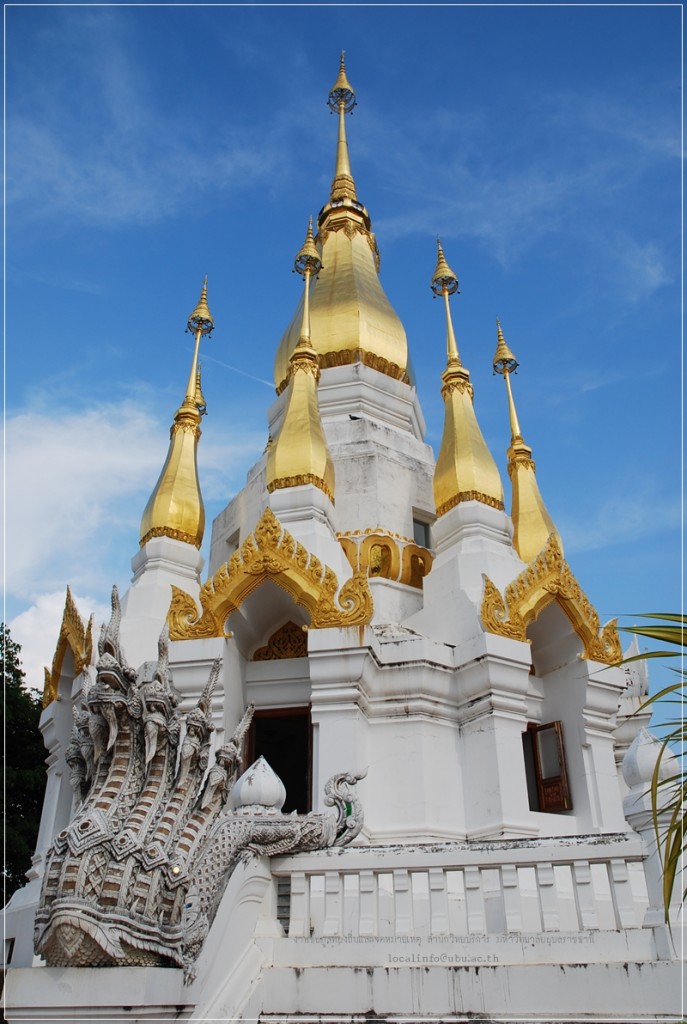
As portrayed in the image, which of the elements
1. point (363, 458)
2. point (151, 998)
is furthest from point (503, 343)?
point (151, 998)

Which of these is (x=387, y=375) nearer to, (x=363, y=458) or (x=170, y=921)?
(x=363, y=458)

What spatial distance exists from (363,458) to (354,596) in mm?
4263

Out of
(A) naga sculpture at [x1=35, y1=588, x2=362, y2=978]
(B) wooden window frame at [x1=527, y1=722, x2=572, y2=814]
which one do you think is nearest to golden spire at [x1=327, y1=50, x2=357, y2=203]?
(B) wooden window frame at [x1=527, y1=722, x2=572, y2=814]

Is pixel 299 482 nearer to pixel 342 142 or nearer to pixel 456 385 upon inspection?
pixel 456 385

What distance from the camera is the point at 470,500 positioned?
13336 mm

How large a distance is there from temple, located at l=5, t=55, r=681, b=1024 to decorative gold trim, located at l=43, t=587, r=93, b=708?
0.06 meters

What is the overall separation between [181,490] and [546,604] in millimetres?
6452

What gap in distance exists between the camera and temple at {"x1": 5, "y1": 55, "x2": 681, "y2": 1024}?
452 cm

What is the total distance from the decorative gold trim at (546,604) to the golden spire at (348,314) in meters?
6.05

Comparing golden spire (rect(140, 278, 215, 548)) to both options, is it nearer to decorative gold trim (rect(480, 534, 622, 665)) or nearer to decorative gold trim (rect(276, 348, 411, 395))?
decorative gold trim (rect(276, 348, 411, 395))

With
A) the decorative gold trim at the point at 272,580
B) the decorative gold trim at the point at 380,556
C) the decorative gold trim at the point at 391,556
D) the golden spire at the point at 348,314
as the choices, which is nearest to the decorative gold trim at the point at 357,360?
the golden spire at the point at 348,314

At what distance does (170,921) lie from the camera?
4566 mm

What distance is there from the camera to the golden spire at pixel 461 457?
13531 millimetres

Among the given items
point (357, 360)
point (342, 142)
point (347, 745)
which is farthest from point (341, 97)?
point (347, 745)
